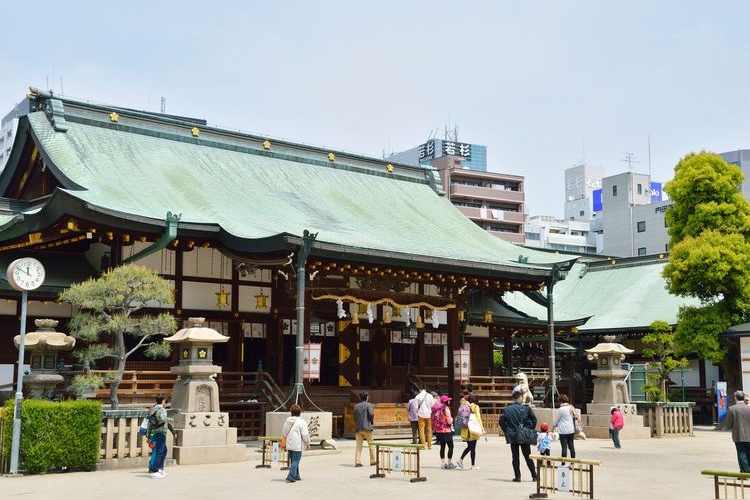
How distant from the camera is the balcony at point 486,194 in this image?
97.4m

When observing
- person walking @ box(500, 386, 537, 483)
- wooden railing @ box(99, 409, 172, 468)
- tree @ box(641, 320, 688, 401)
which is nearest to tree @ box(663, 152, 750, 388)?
tree @ box(641, 320, 688, 401)

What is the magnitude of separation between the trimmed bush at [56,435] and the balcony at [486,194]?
3208 inches

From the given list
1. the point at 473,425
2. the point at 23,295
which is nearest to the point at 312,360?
the point at 473,425

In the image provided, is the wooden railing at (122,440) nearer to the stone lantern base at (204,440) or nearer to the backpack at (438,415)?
the stone lantern base at (204,440)

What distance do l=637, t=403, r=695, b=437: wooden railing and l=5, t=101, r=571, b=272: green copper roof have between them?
6063 mm

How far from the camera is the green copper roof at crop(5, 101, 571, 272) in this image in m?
25.1

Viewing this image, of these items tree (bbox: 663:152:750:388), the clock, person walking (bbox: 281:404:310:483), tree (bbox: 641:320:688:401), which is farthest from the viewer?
tree (bbox: 663:152:750:388)

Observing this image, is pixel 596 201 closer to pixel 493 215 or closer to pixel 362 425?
pixel 493 215

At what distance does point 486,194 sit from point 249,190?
71.2 meters

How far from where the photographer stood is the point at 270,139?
109 feet

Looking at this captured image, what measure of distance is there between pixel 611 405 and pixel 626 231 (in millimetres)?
67035

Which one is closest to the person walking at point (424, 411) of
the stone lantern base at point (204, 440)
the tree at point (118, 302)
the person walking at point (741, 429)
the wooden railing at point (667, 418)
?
the stone lantern base at point (204, 440)

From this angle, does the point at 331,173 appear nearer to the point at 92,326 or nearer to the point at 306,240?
the point at 306,240

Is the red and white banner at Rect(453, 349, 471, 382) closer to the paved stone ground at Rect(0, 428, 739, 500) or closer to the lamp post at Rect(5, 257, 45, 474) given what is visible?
the paved stone ground at Rect(0, 428, 739, 500)
